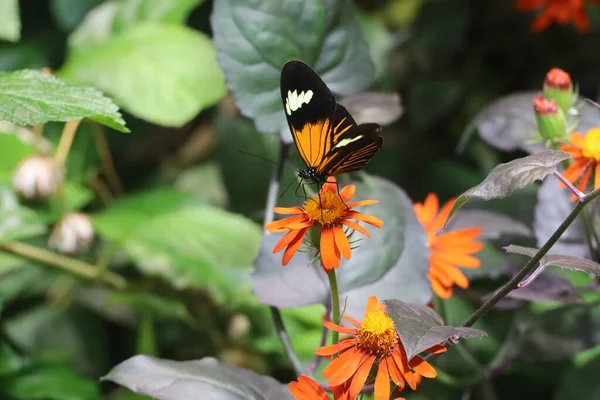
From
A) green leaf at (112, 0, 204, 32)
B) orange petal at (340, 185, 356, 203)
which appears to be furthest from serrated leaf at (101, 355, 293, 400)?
green leaf at (112, 0, 204, 32)

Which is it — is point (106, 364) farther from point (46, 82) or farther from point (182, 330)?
point (46, 82)

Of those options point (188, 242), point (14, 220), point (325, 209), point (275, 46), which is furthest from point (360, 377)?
point (14, 220)

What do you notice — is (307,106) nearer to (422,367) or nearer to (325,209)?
(325,209)

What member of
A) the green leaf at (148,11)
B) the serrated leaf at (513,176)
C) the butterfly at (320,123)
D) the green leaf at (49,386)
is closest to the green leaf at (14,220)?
the green leaf at (49,386)

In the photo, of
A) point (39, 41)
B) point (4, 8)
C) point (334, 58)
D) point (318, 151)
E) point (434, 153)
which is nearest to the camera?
point (318, 151)

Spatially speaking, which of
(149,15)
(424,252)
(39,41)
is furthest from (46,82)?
(39,41)

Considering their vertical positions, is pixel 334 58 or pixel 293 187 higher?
pixel 334 58
